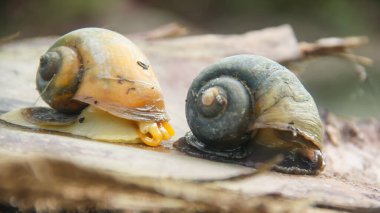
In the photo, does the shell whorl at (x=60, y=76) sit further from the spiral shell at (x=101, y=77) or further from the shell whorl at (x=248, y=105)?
the shell whorl at (x=248, y=105)

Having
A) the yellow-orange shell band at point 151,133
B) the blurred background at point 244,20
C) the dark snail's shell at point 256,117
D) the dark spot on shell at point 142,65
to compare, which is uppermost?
the blurred background at point 244,20

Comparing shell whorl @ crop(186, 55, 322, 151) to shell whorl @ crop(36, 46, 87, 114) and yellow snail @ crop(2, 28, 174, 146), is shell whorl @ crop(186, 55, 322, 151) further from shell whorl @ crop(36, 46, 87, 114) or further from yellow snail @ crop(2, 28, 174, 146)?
shell whorl @ crop(36, 46, 87, 114)

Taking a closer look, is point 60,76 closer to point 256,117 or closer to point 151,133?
point 151,133

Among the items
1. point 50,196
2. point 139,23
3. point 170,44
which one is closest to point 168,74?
point 170,44

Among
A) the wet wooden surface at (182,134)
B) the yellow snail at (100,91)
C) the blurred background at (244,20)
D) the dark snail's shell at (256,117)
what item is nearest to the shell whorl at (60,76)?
the yellow snail at (100,91)

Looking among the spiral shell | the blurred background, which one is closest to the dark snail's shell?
the spiral shell

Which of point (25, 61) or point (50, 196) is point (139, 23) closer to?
point (25, 61)

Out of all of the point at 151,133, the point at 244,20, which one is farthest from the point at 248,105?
the point at 244,20
